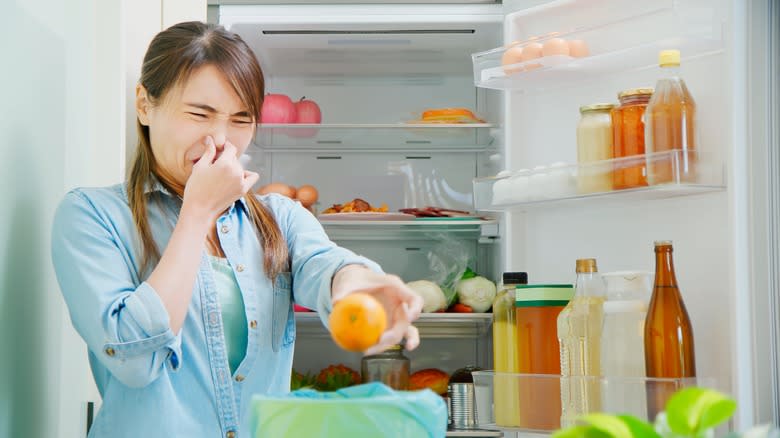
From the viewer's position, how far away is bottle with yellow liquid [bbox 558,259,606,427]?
1653mm

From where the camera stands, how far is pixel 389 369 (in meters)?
2.63

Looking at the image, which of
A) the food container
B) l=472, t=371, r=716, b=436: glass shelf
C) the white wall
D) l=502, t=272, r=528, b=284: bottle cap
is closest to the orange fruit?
the white wall

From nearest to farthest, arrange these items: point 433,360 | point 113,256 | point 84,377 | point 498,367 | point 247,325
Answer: point 113,256, point 247,325, point 84,377, point 498,367, point 433,360

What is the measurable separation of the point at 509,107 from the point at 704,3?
579mm

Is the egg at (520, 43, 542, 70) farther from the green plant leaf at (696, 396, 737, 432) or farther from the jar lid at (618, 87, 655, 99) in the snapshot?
the green plant leaf at (696, 396, 737, 432)

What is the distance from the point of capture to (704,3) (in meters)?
1.68

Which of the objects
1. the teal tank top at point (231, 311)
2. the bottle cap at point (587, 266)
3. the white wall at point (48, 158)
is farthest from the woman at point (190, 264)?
the bottle cap at point (587, 266)

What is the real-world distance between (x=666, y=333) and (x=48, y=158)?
1.01 meters

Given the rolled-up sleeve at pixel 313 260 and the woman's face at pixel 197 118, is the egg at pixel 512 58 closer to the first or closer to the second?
the rolled-up sleeve at pixel 313 260

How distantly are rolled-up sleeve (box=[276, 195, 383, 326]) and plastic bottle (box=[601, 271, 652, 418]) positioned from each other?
1.87 feet

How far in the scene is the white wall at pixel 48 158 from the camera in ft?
4.09

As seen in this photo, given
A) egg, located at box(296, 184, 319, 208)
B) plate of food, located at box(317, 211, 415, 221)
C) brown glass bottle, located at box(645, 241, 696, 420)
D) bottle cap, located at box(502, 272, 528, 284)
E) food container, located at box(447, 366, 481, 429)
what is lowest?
food container, located at box(447, 366, 481, 429)

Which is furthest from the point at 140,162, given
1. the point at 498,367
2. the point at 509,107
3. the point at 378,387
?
the point at 509,107

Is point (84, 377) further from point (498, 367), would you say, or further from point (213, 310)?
point (498, 367)
